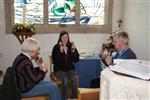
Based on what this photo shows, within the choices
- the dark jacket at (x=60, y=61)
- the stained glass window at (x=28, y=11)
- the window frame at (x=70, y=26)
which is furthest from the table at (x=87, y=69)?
the stained glass window at (x=28, y=11)

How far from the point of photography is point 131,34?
4645mm

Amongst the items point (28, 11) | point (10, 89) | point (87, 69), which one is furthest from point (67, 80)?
point (28, 11)

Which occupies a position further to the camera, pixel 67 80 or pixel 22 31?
pixel 22 31

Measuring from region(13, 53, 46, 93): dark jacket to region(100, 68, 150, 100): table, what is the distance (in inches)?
75.5

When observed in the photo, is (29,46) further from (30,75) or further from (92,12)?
(92,12)

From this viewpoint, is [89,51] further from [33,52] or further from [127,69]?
[127,69]

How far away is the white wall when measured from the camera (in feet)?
13.4

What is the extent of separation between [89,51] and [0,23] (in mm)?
1651

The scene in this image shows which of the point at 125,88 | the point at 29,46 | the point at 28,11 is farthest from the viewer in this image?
the point at 28,11

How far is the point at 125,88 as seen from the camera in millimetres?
954

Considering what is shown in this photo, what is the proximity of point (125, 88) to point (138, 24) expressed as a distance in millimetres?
3535

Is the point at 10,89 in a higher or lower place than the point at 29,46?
lower

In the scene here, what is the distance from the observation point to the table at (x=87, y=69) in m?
4.29

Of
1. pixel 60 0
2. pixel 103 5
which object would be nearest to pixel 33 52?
pixel 60 0
